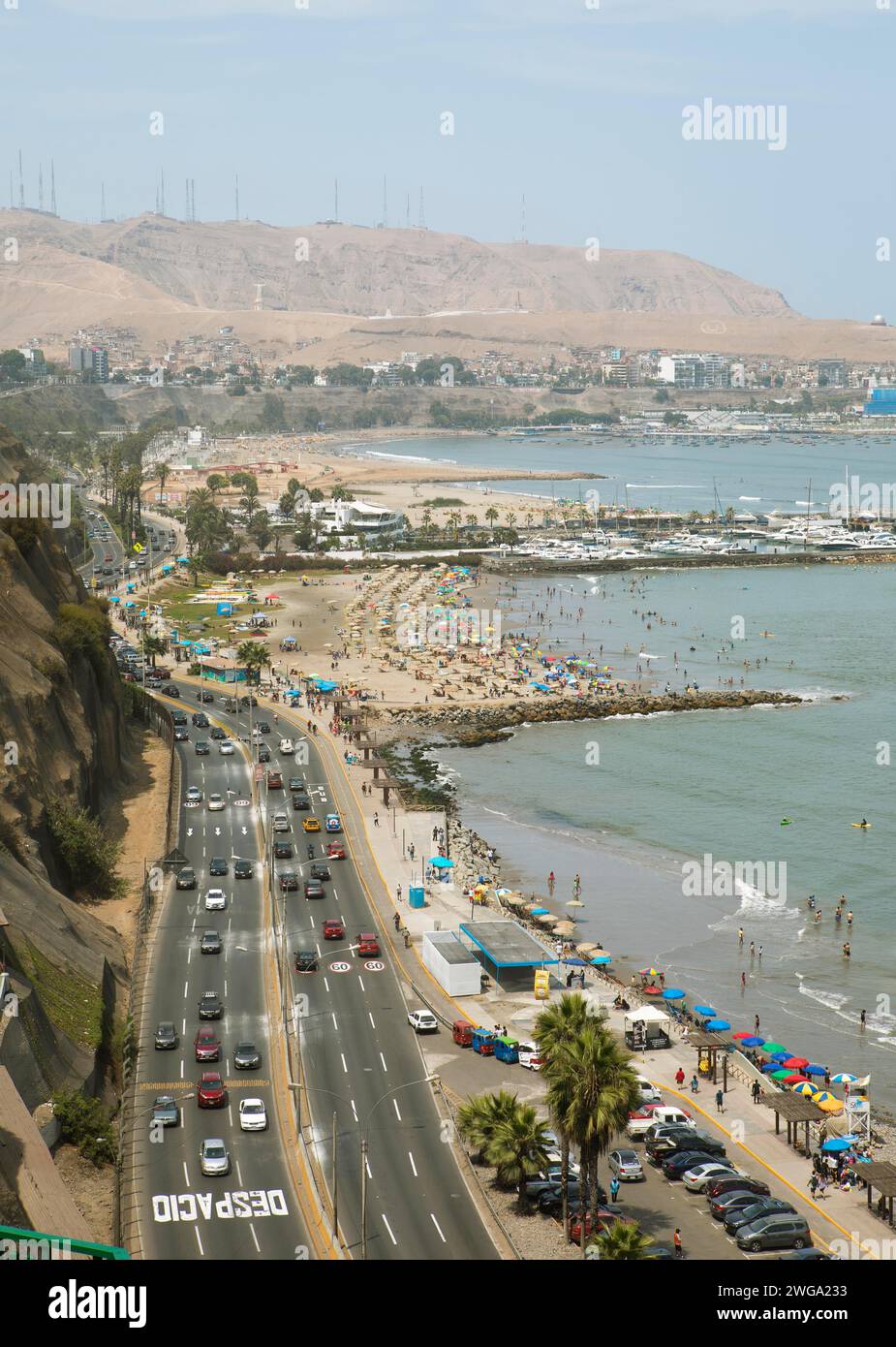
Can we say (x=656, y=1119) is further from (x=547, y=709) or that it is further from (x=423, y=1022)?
(x=547, y=709)

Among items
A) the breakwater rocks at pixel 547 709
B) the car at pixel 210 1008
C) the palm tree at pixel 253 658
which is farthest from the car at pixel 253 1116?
the palm tree at pixel 253 658

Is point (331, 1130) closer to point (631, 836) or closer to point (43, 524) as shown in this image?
point (631, 836)

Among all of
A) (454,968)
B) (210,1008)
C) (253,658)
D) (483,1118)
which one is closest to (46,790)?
(210,1008)

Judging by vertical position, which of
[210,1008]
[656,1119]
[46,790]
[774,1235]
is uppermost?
[46,790]

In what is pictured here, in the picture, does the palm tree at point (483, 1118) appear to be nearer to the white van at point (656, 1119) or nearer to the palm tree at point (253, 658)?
the white van at point (656, 1119)

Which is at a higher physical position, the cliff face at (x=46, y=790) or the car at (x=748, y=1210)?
the cliff face at (x=46, y=790)
